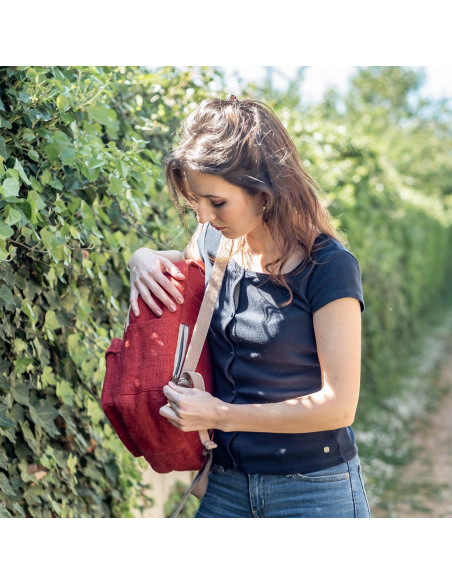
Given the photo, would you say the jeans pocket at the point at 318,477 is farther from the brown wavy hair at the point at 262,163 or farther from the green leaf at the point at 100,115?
the green leaf at the point at 100,115

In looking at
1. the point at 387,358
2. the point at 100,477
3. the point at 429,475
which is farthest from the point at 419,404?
the point at 100,477

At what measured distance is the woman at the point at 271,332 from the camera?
6.13 ft

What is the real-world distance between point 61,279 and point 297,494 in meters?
1.01

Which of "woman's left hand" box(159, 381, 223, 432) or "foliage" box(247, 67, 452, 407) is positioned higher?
"woman's left hand" box(159, 381, 223, 432)

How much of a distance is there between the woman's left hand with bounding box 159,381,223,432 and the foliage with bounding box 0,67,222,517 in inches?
23.2

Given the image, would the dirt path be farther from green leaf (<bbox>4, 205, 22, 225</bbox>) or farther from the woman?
green leaf (<bbox>4, 205, 22, 225</bbox>)

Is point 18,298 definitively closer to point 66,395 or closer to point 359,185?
point 66,395

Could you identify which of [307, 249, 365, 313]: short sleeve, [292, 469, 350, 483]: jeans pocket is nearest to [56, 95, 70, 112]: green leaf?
[307, 249, 365, 313]: short sleeve

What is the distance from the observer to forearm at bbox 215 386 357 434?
1.86 metres

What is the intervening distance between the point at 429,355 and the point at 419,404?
117 inches

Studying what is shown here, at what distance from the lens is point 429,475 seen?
6.52 meters

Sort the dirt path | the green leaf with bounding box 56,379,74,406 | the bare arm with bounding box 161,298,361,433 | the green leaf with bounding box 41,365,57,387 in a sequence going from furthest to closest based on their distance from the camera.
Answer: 1. the dirt path
2. the green leaf with bounding box 56,379,74,406
3. the green leaf with bounding box 41,365,57,387
4. the bare arm with bounding box 161,298,361,433

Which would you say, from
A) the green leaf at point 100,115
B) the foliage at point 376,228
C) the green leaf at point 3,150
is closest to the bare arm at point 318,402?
the foliage at point 376,228

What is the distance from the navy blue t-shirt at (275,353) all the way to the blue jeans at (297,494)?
24 mm
